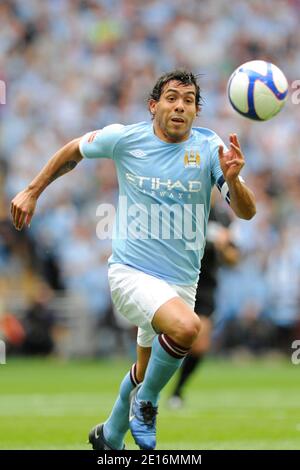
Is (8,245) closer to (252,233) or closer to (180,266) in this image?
(252,233)

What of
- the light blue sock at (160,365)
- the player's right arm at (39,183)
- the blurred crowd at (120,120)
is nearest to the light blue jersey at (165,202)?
the player's right arm at (39,183)

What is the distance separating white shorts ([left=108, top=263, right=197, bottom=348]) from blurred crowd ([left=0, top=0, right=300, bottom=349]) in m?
10.2

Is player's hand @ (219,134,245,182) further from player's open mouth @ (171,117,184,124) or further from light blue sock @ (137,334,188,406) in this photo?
light blue sock @ (137,334,188,406)

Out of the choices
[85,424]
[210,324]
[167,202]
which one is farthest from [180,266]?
[210,324]

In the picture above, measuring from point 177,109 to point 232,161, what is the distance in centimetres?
75

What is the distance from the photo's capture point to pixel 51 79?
73.3 ft

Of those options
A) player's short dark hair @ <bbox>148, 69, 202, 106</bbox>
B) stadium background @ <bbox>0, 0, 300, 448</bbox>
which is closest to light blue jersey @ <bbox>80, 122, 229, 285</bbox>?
player's short dark hair @ <bbox>148, 69, 202, 106</bbox>

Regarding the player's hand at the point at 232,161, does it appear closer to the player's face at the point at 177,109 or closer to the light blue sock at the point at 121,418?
the player's face at the point at 177,109

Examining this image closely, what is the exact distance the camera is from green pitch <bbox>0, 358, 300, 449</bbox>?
9242 millimetres

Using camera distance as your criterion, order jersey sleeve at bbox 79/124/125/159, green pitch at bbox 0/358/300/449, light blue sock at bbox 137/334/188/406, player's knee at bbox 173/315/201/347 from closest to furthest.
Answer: player's knee at bbox 173/315/201/347 → light blue sock at bbox 137/334/188/406 → jersey sleeve at bbox 79/124/125/159 → green pitch at bbox 0/358/300/449

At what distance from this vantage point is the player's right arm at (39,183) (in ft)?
25.5

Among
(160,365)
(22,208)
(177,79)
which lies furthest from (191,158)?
(160,365)

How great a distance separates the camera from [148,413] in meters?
7.53
